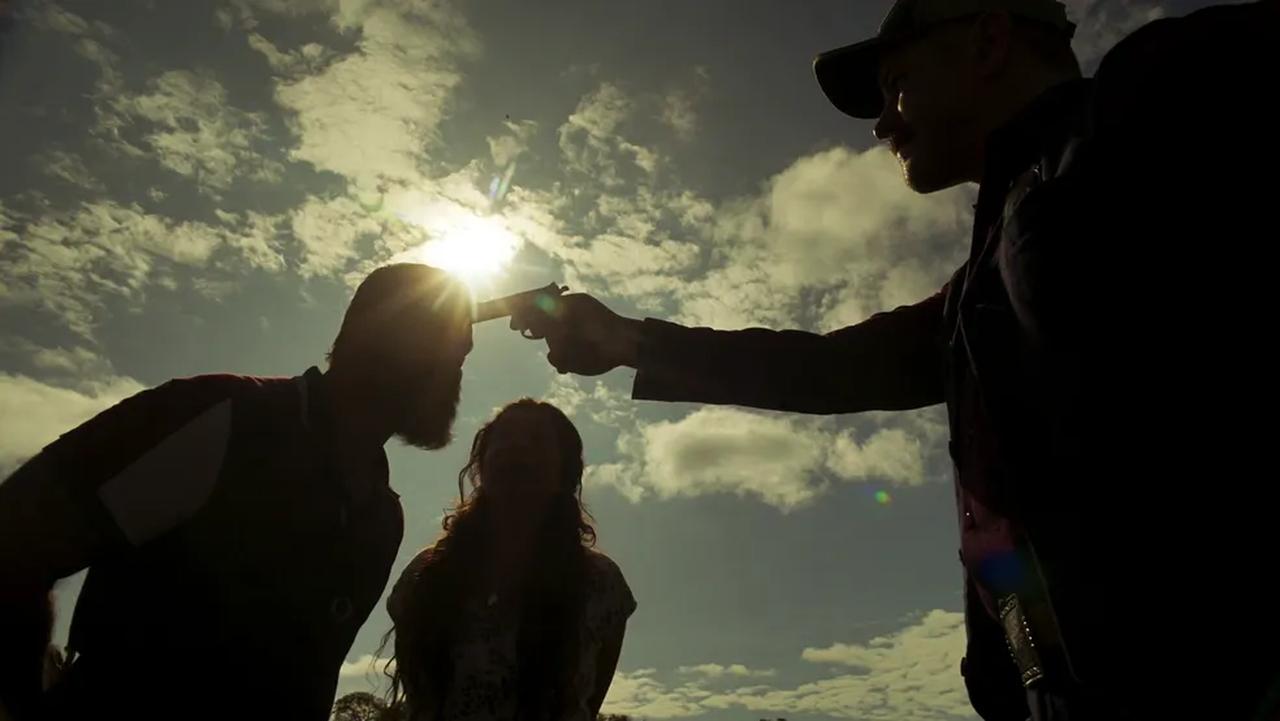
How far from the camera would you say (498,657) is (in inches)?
225

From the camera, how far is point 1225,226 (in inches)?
56.8

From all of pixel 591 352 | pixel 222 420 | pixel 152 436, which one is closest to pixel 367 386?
pixel 222 420

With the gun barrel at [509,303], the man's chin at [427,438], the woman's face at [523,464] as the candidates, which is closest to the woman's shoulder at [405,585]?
the woman's face at [523,464]

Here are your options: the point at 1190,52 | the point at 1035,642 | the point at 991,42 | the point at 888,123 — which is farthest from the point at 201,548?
the point at 1190,52

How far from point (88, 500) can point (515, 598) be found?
3330 millimetres

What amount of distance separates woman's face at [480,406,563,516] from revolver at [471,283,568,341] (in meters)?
2.45

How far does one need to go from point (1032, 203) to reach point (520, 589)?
5120mm

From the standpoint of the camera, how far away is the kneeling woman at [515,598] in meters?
5.63

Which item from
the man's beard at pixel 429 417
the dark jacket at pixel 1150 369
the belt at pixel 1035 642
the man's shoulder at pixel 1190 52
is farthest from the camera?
the man's beard at pixel 429 417

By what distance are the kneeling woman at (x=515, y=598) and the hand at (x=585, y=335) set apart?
286 cm

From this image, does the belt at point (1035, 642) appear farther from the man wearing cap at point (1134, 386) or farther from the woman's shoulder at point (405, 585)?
the woman's shoulder at point (405, 585)

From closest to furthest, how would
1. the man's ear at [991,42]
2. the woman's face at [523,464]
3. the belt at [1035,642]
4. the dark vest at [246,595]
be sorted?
1. the belt at [1035,642]
2. the man's ear at [991,42]
3. the dark vest at [246,595]
4. the woman's face at [523,464]

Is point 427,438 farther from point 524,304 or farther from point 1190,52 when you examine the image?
point 1190,52

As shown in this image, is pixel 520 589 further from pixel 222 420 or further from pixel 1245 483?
pixel 1245 483
